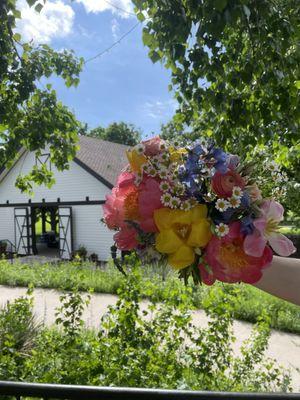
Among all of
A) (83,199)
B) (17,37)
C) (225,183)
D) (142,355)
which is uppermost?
(17,37)

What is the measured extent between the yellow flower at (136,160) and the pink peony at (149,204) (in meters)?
0.10

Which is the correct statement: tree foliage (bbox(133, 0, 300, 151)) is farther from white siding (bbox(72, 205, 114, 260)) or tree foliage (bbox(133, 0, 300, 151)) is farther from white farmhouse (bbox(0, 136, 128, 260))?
white siding (bbox(72, 205, 114, 260))

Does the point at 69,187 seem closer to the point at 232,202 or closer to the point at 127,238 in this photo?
the point at 127,238

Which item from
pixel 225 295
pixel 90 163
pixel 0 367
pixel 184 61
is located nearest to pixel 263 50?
pixel 184 61

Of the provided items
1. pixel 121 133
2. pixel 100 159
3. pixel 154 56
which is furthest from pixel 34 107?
pixel 121 133

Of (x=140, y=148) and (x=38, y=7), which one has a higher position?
(x=38, y=7)

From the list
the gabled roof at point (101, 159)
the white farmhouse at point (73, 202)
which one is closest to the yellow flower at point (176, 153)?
the white farmhouse at point (73, 202)

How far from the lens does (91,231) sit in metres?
19.7

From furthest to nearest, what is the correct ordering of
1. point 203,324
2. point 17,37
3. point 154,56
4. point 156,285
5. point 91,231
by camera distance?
point 91,231 < point 203,324 < point 17,37 < point 156,285 < point 154,56

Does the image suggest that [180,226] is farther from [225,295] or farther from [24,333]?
[24,333]

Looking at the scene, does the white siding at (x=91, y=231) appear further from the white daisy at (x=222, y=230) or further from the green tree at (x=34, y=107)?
the white daisy at (x=222, y=230)

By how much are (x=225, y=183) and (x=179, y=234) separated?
0.21 metres

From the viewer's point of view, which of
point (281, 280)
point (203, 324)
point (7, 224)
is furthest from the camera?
point (7, 224)

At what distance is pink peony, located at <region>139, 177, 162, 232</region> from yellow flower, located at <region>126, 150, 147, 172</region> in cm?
10
